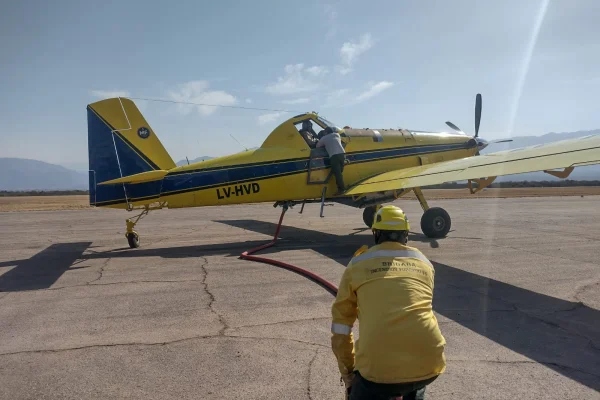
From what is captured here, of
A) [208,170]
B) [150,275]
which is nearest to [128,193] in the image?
[208,170]

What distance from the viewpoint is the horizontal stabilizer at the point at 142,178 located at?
1116 cm

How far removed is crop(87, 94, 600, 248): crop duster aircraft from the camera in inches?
444

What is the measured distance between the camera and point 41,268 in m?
8.91

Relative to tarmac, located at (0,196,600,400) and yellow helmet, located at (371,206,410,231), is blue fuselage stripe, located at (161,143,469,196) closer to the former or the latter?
tarmac, located at (0,196,600,400)

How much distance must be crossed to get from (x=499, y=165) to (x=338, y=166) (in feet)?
15.7

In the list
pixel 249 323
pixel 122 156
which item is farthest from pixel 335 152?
pixel 249 323

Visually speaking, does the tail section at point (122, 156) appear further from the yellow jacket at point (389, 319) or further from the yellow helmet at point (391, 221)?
the yellow jacket at point (389, 319)

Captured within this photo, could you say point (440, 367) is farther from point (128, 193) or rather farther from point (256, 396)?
point (128, 193)

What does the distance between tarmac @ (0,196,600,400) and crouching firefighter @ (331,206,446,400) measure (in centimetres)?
132

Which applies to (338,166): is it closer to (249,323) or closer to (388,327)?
(249,323)

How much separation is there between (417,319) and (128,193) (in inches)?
408

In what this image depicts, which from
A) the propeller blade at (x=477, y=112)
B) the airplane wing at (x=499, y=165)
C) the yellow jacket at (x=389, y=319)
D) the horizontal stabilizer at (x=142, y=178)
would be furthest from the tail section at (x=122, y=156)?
the propeller blade at (x=477, y=112)

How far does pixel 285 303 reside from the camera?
20.1 ft

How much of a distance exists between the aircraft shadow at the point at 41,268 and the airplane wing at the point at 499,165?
7.60m
